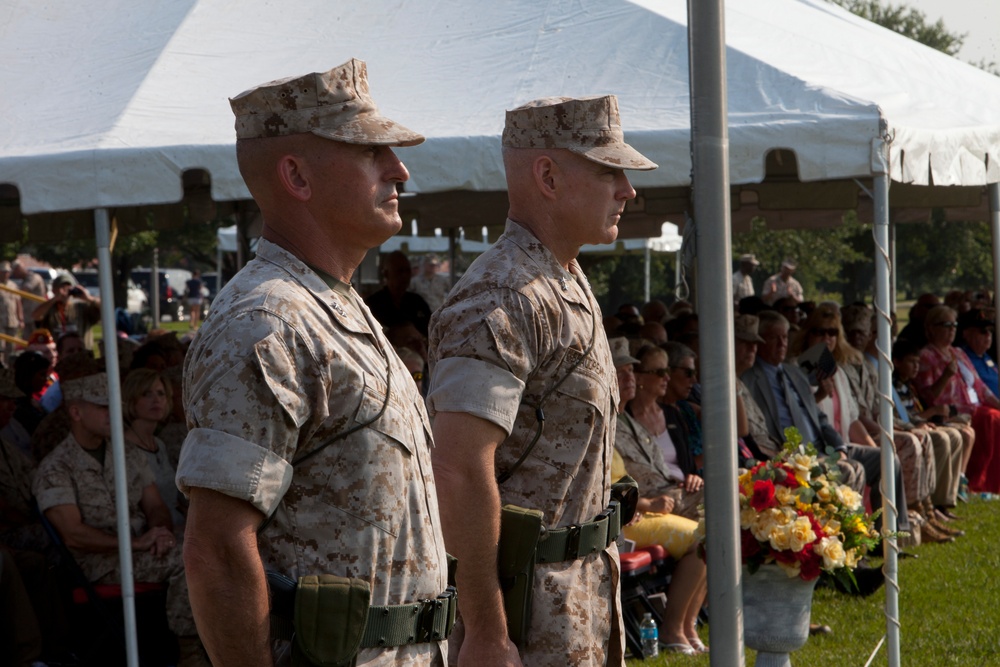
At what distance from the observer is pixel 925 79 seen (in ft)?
21.6

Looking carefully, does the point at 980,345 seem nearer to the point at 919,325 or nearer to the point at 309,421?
the point at 919,325

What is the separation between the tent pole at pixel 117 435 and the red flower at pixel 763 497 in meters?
2.40

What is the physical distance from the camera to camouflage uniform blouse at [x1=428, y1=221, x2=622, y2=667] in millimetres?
2887

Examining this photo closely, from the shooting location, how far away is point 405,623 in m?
2.21

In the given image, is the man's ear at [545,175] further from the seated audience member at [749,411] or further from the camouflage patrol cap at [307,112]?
the seated audience member at [749,411]

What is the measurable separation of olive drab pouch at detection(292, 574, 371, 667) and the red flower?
2.76m

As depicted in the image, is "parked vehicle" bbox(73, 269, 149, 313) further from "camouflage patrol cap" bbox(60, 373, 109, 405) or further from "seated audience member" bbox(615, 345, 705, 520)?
"camouflage patrol cap" bbox(60, 373, 109, 405)

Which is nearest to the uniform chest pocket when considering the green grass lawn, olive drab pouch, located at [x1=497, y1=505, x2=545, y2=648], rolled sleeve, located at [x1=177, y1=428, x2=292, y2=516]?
rolled sleeve, located at [x1=177, y1=428, x2=292, y2=516]

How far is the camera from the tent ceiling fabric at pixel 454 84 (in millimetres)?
5215

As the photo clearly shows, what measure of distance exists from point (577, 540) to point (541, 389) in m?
0.37

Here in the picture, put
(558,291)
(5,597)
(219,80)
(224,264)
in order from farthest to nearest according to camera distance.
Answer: (224,264)
(219,80)
(5,597)
(558,291)

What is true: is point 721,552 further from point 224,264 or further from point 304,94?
point 224,264

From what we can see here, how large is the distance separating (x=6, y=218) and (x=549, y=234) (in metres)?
6.37

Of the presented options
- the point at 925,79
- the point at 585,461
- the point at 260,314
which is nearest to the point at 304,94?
the point at 260,314
